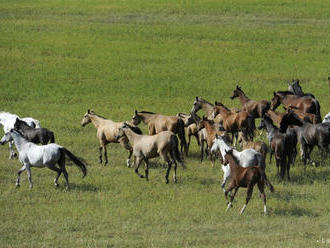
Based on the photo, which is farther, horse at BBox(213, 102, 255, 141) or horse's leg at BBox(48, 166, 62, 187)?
horse at BBox(213, 102, 255, 141)

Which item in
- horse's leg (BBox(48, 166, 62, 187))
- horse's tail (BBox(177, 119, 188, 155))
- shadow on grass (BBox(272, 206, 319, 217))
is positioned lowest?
shadow on grass (BBox(272, 206, 319, 217))

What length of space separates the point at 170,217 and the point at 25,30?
Result: 31.6 meters

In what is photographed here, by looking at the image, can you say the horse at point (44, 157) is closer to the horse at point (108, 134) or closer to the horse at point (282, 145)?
the horse at point (108, 134)

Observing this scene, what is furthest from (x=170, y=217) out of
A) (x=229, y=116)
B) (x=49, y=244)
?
(x=229, y=116)

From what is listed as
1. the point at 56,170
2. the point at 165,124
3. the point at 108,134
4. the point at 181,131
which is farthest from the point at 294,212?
the point at 108,134

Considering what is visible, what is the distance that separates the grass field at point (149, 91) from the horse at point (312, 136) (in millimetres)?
637

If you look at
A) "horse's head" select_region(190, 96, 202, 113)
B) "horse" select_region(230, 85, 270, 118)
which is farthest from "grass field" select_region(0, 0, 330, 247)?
"horse" select_region(230, 85, 270, 118)

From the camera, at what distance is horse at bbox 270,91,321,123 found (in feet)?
78.6

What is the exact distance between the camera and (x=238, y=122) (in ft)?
72.8

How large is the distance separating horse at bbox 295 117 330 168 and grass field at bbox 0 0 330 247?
637 millimetres

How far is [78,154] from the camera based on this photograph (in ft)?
74.9

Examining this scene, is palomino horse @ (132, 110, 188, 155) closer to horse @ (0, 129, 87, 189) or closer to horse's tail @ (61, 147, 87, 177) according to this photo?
horse's tail @ (61, 147, 87, 177)

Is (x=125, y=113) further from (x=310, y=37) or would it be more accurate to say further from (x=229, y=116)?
(x=310, y=37)

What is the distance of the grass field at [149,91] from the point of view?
15391 mm
